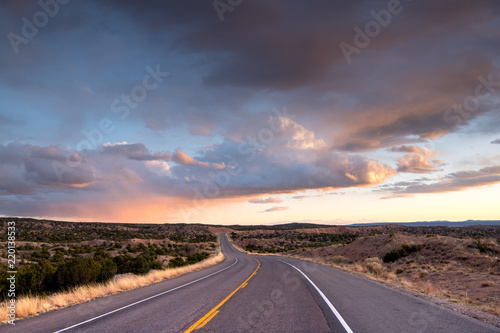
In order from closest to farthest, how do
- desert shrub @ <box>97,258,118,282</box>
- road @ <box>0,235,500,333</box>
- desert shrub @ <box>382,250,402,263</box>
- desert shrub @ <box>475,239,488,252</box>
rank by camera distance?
road @ <box>0,235,500,333</box> < desert shrub @ <box>97,258,118,282</box> < desert shrub @ <box>475,239,488,252</box> < desert shrub @ <box>382,250,402,263</box>

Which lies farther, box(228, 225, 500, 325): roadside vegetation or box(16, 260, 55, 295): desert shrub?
box(16, 260, 55, 295): desert shrub

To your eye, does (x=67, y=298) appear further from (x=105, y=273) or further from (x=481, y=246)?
(x=481, y=246)

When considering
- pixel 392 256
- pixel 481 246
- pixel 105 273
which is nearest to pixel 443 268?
pixel 481 246

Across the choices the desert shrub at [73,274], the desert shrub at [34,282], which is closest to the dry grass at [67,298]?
the desert shrub at [73,274]

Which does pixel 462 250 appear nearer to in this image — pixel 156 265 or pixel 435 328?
pixel 435 328

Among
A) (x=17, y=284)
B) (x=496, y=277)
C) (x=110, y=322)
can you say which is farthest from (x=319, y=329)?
(x=496, y=277)

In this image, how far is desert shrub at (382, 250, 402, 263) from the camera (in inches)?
1348

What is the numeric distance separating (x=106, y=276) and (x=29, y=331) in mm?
Answer: 14271

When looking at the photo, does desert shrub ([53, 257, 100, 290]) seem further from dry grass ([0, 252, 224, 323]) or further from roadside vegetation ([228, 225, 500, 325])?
roadside vegetation ([228, 225, 500, 325])

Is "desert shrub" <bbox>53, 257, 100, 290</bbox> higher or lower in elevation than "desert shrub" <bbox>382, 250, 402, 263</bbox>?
higher

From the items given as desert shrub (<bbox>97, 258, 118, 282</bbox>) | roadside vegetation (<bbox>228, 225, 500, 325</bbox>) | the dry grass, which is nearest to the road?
the dry grass

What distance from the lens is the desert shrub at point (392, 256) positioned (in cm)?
3425

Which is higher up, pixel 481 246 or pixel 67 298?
pixel 67 298

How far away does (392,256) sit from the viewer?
34.6m
